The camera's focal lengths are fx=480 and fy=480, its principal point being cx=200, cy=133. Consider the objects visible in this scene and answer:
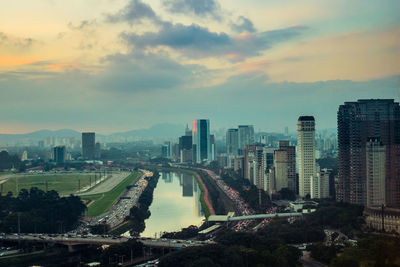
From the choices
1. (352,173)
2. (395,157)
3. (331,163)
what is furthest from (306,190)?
(331,163)

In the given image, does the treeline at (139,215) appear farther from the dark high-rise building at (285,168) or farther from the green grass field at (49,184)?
the dark high-rise building at (285,168)

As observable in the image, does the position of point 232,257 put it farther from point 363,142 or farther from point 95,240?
point 363,142

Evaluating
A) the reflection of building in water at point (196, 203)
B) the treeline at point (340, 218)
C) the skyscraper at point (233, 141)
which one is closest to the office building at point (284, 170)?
the reflection of building in water at point (196, 203)

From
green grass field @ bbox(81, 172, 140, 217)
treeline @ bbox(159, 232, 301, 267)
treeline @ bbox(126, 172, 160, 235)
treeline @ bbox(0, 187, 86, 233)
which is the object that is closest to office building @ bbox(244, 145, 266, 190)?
treeline @ bbox(126, 172, 160, 235)

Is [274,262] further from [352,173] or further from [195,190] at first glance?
[195,190]

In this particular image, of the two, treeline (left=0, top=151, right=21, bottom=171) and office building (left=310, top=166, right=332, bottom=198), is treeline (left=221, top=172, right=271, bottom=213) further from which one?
treeline (left=0, top=151, right=21, bottom=171)

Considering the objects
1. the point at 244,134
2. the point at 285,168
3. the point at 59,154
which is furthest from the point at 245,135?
the point at 285,168
